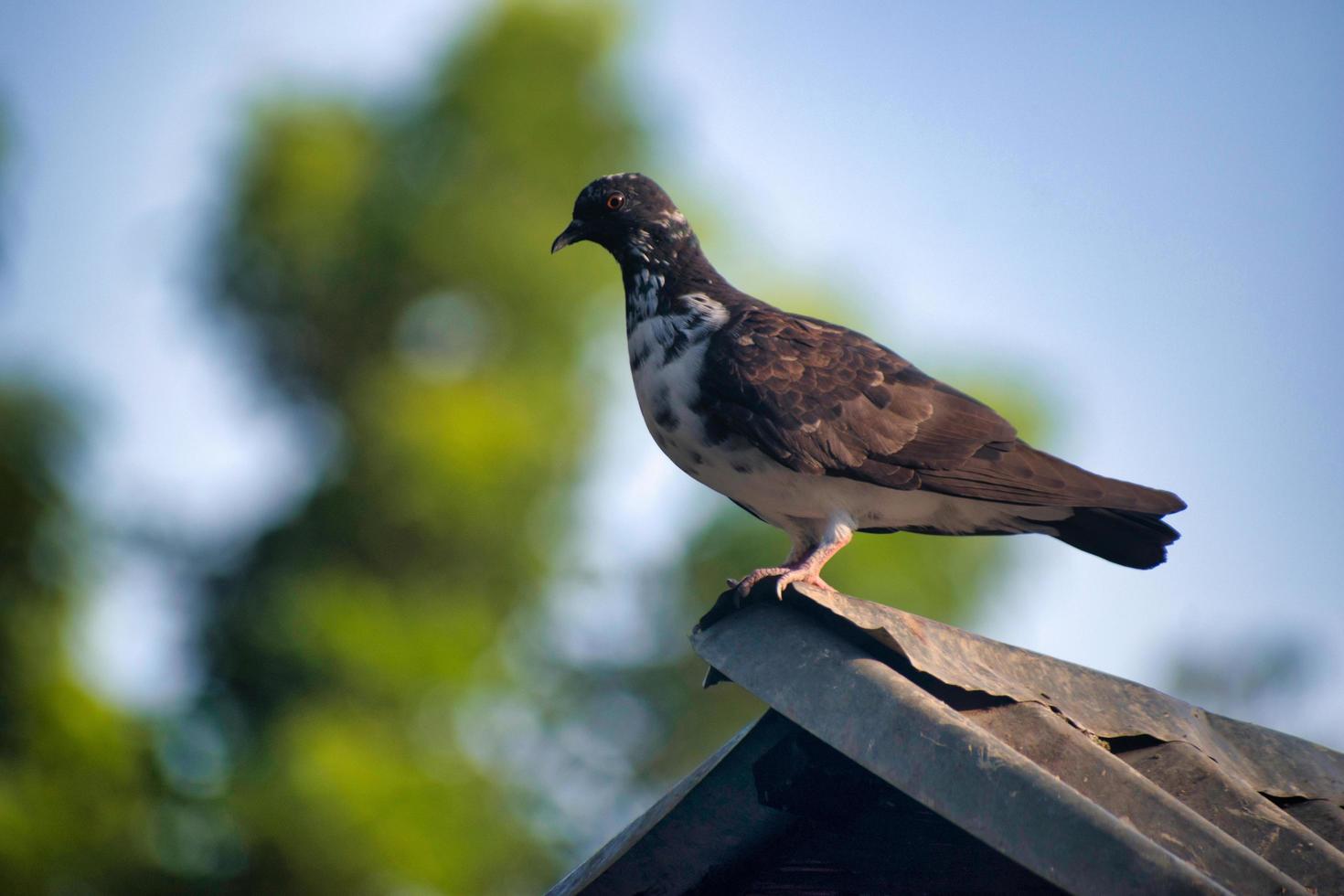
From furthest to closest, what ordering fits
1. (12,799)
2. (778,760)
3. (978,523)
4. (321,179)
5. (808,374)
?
1. (321,179)
2. (12,799)
3. (978,523)
4. (808,374)
5. (778,760)

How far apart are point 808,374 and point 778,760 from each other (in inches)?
58.0

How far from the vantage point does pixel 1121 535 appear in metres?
3.76

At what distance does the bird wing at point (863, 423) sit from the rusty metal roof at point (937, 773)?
32.9 inches

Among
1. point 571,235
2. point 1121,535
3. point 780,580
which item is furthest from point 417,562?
point 780,580

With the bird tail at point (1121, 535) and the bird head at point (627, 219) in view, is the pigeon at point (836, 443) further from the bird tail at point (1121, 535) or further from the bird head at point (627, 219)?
the bird head at point (627, 219)

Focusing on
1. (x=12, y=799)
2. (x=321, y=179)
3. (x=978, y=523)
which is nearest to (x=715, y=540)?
(x=321, y=179)

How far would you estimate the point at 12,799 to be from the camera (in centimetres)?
1104

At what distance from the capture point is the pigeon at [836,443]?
363cm

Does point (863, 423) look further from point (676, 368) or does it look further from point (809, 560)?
point (676, 368)

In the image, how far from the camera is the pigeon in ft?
11.9

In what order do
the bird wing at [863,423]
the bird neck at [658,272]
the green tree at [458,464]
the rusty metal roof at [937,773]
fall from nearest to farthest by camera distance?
1. the rusty metal roof at [937,773]
2. the bird wing at [863,423]
3. the bird neck at [658,272]
4. the green tree at [458,464]

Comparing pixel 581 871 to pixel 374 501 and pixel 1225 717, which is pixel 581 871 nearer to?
pixel 1225 717

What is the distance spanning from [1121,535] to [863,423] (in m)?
0.80

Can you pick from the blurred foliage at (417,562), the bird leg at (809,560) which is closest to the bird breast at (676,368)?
the bird leg at (809,560)
